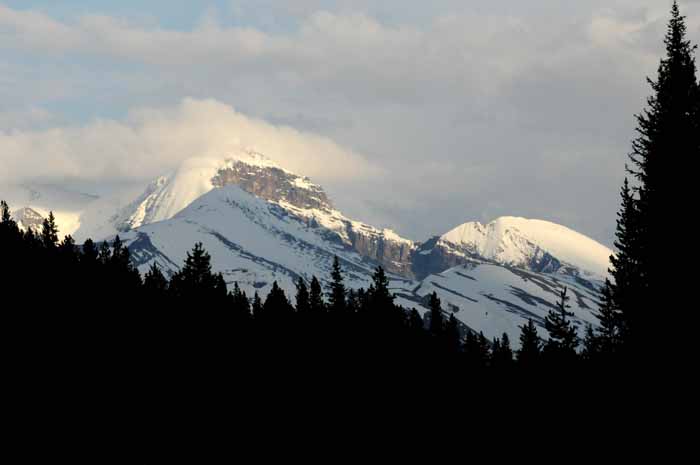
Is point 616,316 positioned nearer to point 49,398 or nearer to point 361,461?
point 361,461

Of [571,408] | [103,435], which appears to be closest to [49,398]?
[103,435]

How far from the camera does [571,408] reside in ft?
155

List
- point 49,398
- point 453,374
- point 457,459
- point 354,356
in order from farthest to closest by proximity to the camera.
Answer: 1. point 453,374
2. point 457,459
3. point 354,356
4. point 49,398

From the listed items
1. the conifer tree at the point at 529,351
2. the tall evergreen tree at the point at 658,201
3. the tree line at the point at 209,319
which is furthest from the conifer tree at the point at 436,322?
the tall evergreen tree at the point at 658,201

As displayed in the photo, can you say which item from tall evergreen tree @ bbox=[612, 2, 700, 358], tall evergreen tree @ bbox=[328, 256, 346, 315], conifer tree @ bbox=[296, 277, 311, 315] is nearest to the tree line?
tall evergreen tree @ bbox=[328, 256, 346, 315]

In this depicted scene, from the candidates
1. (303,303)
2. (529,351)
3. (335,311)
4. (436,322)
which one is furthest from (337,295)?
(303,303)

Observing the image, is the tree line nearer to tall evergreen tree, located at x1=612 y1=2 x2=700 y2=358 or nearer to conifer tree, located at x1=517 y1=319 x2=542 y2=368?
conifer tree, located at x1=517 y1=319 x2=542 y2=368

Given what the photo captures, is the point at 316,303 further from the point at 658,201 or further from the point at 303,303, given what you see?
the point at 658,201

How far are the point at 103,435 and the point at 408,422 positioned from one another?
17188 millimetres

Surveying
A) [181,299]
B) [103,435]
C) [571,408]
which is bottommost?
[103,435]

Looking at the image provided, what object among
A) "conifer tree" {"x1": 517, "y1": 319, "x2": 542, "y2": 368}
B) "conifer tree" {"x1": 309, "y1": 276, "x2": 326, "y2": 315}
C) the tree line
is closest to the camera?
the tree line

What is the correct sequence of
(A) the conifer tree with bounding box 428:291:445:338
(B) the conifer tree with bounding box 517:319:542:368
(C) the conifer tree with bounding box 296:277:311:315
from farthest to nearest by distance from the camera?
1. (C) the conifer tree with bounding box 296:277:311:315
2. (A) the conifer tree with bounding box 428:291:445:338
3. (B) the conifer tree with bounding box 517:319:542:368

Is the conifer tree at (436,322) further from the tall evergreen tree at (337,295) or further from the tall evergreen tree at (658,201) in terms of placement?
the tall evergreen tree at (658,201)

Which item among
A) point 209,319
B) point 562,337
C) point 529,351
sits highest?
point 529,351
